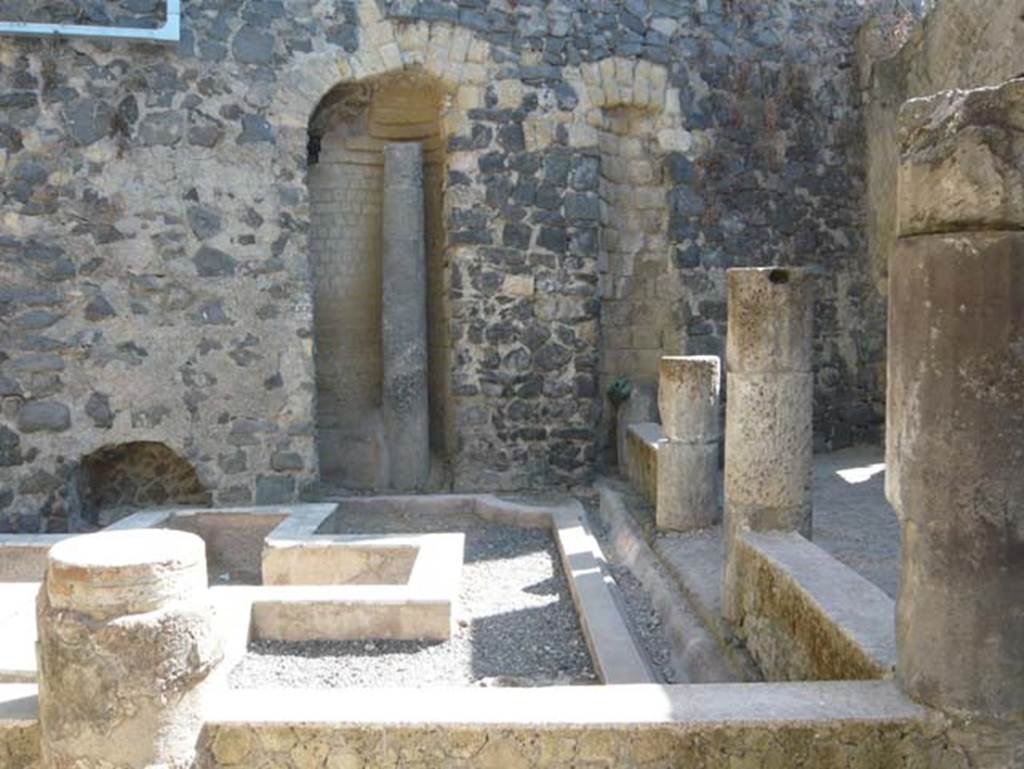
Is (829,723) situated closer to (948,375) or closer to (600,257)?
(948,375)

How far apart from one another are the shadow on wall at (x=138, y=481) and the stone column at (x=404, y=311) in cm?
177

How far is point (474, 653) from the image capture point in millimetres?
4895

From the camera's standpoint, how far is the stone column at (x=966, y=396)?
263 cm

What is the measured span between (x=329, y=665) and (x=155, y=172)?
4.35 m

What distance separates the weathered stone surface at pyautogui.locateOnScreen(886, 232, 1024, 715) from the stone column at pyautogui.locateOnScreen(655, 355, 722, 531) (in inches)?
140

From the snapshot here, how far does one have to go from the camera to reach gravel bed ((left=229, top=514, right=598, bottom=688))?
15.0 feet

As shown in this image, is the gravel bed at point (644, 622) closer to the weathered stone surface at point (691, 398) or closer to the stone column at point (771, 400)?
the stone column at point (771, 400)

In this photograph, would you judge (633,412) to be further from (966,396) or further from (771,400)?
(966,396)

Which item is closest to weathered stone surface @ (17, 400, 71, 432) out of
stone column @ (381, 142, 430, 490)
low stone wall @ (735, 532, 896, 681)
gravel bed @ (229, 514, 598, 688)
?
stone column @ (381, 142, 430, 490)

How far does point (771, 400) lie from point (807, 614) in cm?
129

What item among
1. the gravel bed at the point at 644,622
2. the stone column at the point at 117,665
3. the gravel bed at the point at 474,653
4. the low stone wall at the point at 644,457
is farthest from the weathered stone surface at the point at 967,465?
the low stone wall at the point at 644,457

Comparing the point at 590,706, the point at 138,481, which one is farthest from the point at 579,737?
the point at 138,481

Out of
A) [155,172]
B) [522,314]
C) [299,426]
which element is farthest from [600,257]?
[155,172]

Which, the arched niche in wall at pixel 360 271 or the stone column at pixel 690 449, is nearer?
the stone column at pixel 690 449
